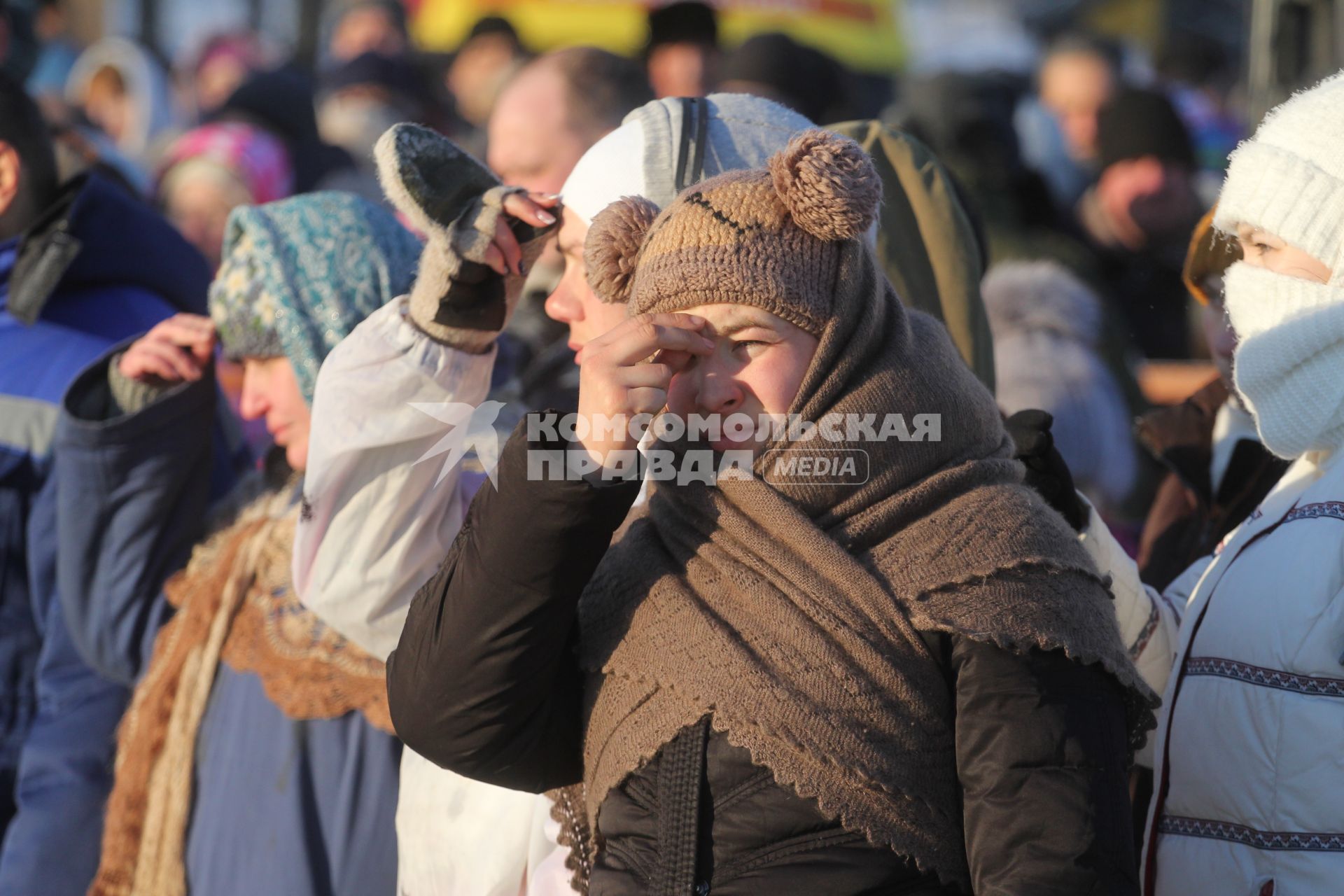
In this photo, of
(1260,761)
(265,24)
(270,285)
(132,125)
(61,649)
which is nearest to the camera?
(1260,761)

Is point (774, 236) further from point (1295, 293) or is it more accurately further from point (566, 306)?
point (1295, 293)

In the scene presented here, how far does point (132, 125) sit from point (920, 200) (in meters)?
6.92

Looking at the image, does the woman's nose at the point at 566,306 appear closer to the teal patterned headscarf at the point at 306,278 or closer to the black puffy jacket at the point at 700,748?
the teal patterned headscarf at the point at 306,278

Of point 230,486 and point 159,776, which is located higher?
point 230,486

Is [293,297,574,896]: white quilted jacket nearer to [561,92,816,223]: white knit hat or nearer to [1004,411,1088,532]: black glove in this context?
[561,92,816,223]: white knit hat

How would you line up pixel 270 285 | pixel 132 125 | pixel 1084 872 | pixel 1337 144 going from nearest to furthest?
pixel 1084 872, pixel 1337 144, pixel 270 285, pixel 132 125

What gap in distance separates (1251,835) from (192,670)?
1.99m

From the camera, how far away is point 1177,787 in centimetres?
222

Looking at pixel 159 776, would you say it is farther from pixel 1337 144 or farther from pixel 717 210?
pixel 1337 144

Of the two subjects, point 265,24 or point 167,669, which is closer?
point 167,669

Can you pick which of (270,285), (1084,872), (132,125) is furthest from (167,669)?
(132,125)

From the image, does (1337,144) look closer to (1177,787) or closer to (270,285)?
(1177,787)

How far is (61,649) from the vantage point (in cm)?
335

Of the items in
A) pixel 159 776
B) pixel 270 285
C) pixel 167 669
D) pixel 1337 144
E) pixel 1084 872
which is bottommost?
pixel 159 776
